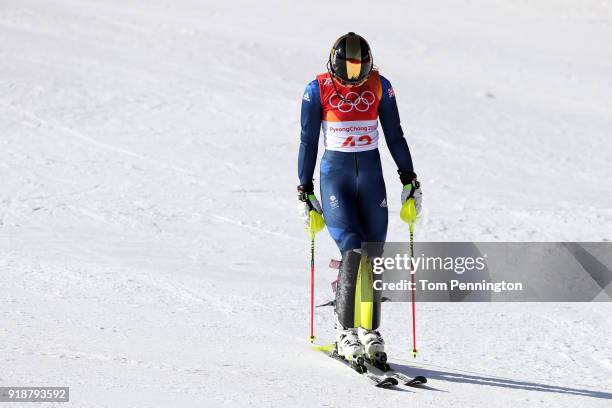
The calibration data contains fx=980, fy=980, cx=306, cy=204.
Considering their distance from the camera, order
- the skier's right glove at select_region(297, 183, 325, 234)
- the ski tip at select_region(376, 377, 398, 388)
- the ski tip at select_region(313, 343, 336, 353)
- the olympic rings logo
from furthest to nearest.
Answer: the ski tip at select_region(313, 343, 336, 353) < the skier's right glove at select_region(297, 183, 325, 234) < the olympic rings logo < the ski tip at select_region(376, 377, 398, 388)

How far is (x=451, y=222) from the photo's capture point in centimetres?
1101

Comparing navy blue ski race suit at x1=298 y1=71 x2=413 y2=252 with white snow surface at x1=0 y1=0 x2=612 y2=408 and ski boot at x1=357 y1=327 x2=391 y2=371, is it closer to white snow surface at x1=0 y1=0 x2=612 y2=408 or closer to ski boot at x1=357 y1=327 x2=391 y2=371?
ski boot at x1=357 y1=327 x2=391 y2=371

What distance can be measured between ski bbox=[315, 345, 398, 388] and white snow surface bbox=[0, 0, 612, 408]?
0.08 metres

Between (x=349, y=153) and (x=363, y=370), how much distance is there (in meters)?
1.36

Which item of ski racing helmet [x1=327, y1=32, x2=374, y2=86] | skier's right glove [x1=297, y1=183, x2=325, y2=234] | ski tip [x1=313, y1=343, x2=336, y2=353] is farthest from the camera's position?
ski tip [x1=313, y1=343, x2=336, y2=353]

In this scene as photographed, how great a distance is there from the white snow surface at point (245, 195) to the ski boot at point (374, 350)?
0.21 m

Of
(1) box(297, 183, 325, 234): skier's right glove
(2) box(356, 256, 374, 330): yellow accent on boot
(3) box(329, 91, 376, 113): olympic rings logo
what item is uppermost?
(3) box(329, 91, 376, 113): olympic rings logo

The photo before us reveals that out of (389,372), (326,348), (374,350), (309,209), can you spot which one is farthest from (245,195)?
(389,372)

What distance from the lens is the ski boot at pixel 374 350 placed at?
5.99 metres

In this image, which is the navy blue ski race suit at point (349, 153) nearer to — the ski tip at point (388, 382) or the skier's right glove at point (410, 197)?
the skier's right glove at point (410, 197)

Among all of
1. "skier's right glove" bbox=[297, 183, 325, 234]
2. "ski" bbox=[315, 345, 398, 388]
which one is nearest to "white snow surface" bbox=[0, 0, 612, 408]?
"ski" bbox=[315, 345, 398, 388]

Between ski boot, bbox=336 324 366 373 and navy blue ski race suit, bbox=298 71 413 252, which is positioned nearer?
Answer: ski boot, bbox=336 324 366 373

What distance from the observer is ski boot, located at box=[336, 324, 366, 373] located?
603 centimetres

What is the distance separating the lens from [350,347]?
6.11m
